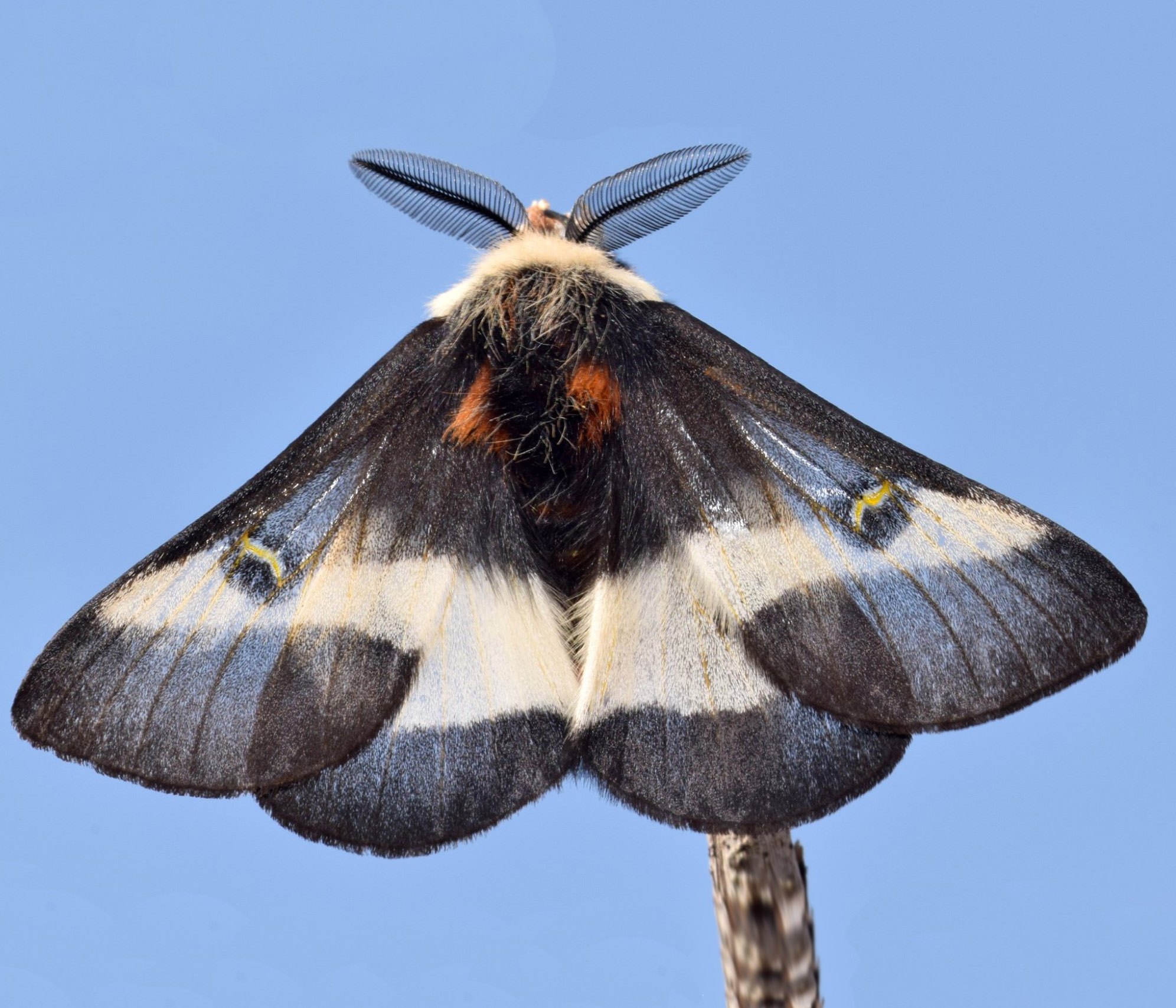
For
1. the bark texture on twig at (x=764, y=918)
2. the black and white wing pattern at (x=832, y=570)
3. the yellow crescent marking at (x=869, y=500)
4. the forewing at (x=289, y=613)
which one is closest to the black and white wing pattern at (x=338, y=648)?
the forewing at (x=289, y=613)

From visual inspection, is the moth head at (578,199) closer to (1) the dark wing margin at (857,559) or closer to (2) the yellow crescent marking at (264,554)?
(1) the dark wing margin at (857,559)

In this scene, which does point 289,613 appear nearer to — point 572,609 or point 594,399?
point 572,609

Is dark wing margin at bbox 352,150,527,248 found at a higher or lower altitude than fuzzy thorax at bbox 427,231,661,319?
higher

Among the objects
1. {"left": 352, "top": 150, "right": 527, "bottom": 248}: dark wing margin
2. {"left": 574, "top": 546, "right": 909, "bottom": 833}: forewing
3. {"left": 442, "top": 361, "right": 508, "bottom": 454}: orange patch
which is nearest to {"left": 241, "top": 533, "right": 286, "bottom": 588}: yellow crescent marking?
{"left": 442, "top": 361, "right": 508, "bottom": 454}: orange patch

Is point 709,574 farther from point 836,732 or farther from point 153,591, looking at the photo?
point 153,591

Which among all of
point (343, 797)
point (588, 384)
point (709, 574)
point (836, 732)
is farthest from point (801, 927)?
point (588, 384)

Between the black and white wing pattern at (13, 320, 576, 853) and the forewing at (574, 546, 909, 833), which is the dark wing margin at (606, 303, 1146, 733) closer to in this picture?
the forewing at (574, 546, 909, 833)

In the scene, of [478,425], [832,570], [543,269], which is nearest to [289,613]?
[478,425]
